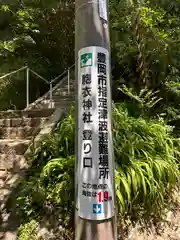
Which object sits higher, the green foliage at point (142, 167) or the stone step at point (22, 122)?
the stone step at point (22, 122)

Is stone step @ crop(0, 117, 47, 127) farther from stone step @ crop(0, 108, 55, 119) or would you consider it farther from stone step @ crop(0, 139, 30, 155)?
stone step @ crop(0, 139, 30, 155)

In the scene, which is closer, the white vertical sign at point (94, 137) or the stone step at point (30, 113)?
the white vertical sign at point (94, 137)

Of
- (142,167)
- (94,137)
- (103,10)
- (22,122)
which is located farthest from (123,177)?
(22,122)

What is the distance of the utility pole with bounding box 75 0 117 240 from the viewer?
166 centimetres

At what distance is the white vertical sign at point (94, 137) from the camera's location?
1663 millimetres

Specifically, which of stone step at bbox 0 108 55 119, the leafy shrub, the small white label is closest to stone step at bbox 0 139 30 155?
the leafy shrub

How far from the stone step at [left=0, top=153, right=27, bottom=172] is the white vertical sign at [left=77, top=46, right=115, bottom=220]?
1657 millimetres

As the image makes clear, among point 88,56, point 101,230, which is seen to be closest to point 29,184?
point 101,230

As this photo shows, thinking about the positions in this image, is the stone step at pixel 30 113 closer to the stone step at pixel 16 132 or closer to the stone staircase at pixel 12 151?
the stone staircase at pixel 12 151

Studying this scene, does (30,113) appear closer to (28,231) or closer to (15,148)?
(15,148)

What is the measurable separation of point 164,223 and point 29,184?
163 cm

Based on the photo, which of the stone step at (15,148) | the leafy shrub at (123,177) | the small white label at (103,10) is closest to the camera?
the small white label at (103,10)

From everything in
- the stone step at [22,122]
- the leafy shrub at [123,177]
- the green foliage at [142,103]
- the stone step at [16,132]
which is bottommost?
the leafy shrub at [123,177]

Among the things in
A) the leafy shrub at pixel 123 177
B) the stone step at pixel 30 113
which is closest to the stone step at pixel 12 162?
the leafy shrub at pixel 123 177
